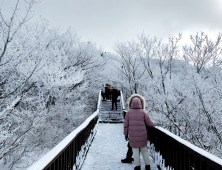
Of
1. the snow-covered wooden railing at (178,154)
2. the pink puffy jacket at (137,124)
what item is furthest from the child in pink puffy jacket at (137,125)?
the snow-covered wooden railing at (178,154)

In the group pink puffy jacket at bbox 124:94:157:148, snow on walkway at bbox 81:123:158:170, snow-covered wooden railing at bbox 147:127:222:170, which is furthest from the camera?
snow on walkway at bbox 81:123:158:170

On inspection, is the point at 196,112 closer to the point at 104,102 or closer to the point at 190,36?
the point at 190,36

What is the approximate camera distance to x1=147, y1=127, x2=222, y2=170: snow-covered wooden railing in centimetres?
204

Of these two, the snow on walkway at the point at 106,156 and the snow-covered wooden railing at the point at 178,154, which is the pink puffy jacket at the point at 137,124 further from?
the snow on walkway at the point at 106,156

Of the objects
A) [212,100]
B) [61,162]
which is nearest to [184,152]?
[61,162]

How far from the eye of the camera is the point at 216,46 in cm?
1363

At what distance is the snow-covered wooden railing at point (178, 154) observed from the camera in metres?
2.04

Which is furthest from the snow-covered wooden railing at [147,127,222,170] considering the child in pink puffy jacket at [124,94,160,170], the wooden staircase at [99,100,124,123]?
the wooden staircase at [99,100,124,123]

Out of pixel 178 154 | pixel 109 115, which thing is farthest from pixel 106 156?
pixel 109 115

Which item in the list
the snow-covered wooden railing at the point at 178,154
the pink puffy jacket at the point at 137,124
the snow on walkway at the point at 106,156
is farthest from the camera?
the snow on walkway at the point at 106,156

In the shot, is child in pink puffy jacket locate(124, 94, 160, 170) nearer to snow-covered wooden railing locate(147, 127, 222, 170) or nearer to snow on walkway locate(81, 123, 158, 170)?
snow-covered wooden railing locate(147, 127, 222, 170)

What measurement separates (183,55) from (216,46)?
8.24ft

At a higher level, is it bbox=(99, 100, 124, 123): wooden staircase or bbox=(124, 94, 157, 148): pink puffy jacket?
bbox=(124, 94, 157, 148): pink puffy jacket

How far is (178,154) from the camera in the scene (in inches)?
117
